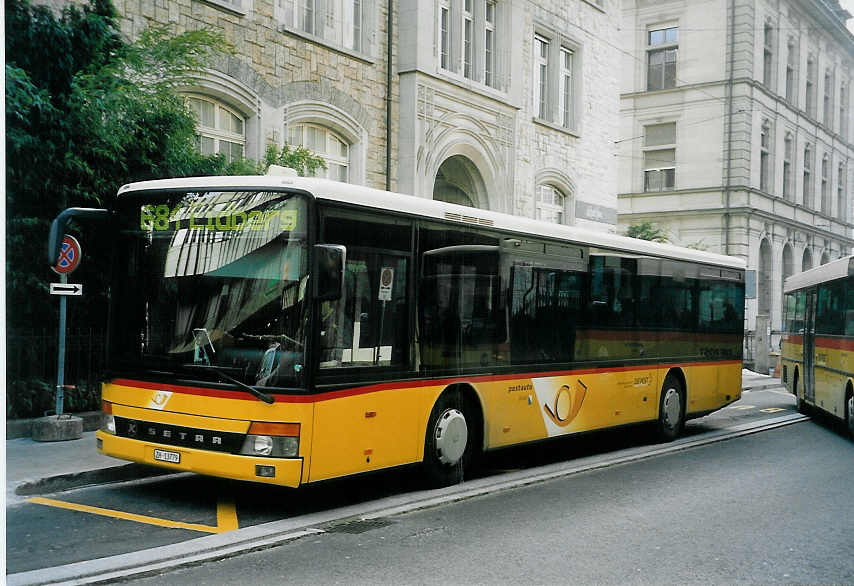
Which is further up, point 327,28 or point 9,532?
point 327,28

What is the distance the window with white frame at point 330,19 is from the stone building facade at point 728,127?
25.6m

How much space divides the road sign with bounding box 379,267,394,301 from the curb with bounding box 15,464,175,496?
3082 mm

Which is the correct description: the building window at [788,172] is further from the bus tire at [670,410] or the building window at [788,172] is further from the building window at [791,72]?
the bus tire at [670,410]

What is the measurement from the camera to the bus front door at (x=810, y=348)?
1686 cm

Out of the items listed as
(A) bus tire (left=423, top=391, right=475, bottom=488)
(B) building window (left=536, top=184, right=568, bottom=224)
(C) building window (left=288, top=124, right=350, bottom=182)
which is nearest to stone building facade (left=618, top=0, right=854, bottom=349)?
(B) building window (left=536, top=184, right=568, bottom=224)

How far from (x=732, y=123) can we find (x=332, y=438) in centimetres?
3842

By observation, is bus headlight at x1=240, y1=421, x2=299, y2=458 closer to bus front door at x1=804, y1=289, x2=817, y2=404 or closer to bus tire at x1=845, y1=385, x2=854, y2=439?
bus tire at x1=845, y1=385, x2=854, y2=439

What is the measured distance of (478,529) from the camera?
7.35 m

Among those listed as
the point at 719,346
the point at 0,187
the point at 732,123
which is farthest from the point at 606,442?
the point at 732,123

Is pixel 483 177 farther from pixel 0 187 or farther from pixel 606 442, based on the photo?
pixel 0 187

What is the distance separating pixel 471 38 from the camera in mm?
21641

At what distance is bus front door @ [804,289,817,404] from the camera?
1686cm

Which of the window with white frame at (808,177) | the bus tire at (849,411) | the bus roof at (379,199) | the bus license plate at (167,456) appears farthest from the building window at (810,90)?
the bus license plate at (167,456)

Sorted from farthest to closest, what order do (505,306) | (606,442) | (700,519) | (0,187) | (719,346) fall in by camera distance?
(719,346) → (606,442) → (505,306) → (700,519) → (0,187)
